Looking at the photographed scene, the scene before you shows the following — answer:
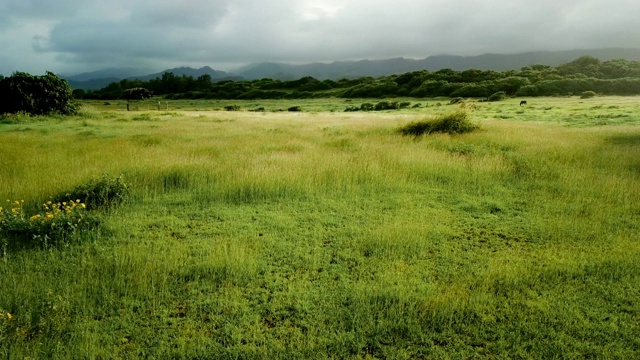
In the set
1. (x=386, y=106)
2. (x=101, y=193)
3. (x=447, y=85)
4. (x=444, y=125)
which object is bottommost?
(x=101, y=193)

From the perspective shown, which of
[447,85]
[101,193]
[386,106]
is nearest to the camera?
[101,193]

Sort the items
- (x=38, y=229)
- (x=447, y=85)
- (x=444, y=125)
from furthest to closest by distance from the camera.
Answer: (x=447, y=85), (x=444, y=125), (x=38, y=229)

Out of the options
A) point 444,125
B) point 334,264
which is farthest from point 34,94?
point 334,264

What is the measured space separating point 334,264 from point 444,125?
16821mm

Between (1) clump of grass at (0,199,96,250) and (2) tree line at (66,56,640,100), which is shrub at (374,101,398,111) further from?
(1) clump of grass at (0,199,96,250)

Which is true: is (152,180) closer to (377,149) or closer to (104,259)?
(104,259)

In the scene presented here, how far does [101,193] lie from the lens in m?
9.47

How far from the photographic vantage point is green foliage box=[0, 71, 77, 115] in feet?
109

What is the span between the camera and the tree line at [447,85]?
67.2m

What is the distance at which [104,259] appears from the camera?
673 cm

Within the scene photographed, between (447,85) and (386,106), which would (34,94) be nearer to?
(386,106)

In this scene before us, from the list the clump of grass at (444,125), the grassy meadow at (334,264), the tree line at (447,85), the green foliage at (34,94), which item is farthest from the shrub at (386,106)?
the grassy meadow at (334,264)

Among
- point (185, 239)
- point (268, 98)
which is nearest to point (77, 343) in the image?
point (185, 239)

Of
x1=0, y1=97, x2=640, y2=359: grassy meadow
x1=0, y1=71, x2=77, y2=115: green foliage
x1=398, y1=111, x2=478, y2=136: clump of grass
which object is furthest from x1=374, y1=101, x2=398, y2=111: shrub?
x1=0, y1=97, x2=640, y2=359: grassy meadow
